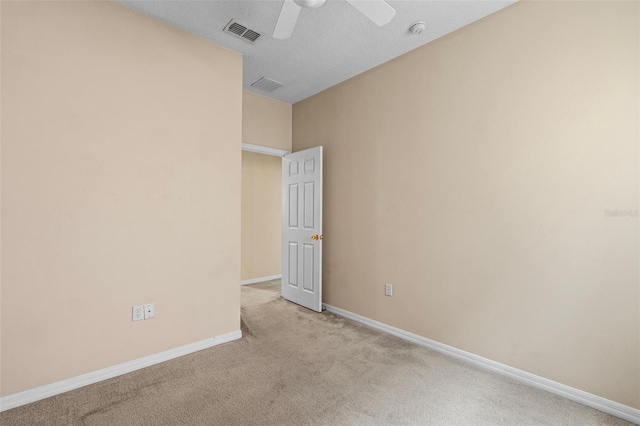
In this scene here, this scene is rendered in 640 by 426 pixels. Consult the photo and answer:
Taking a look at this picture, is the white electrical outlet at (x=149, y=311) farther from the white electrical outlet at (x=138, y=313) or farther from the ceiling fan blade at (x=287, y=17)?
the ceiling fan blade at (x=287, y=17)

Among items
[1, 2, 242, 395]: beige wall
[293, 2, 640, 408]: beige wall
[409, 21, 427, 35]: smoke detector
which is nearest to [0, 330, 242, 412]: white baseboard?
[1, 2, 242, 395]: beige wall

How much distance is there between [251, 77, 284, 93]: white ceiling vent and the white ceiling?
137 mm

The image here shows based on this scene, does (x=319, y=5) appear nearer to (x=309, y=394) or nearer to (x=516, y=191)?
(x=516, y=191)

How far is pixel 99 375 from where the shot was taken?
2.20 metres

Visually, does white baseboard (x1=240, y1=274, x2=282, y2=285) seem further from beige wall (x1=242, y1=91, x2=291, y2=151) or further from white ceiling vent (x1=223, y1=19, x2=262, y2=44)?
white ceiling vent (x1=223, y1=19, x2=262, y2=44)

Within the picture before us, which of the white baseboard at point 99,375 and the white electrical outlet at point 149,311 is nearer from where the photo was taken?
the white baseboard at point 99,375

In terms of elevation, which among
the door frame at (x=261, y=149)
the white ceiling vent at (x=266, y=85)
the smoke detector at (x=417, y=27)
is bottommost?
the door frame at (x=261, y=149)

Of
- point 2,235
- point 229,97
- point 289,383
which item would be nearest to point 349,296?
point 289,383

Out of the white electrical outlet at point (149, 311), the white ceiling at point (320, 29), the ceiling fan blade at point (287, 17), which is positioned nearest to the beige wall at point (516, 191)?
the white ceiling at point (320, 29)

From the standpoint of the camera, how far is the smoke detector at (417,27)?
248 centimetres

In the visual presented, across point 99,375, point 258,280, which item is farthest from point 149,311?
point 258,280

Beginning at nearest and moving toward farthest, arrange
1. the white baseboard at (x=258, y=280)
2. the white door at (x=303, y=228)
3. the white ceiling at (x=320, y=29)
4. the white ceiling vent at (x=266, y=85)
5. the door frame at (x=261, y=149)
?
1. the white ceiling at (x=320, y=29)
2. the white ceiling vent at (x=266, y=85)
3. the white door at (x=303, y=228)
4. the door frame at (x=261, y=149)
5. the white baseboard at (x=258, y=280)

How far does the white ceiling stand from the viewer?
2.31 metres

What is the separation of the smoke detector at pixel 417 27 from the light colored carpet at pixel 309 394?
2725 millimetres
